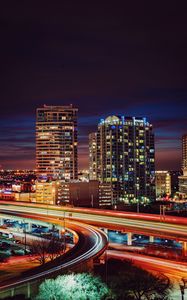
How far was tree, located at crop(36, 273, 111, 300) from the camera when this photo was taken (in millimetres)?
28484

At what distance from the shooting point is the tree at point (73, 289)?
28.5 m

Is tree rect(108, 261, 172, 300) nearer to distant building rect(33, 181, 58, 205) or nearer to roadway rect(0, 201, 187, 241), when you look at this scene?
roadway rect(0, 201, 187, 241)

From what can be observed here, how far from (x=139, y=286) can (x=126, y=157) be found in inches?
4756

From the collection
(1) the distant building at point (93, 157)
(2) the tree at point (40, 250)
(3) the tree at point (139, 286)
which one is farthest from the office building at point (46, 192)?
(3) the tree at point (139, 286)

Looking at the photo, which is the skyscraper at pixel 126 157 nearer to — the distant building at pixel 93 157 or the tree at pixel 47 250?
the distant building at pixel 93 157

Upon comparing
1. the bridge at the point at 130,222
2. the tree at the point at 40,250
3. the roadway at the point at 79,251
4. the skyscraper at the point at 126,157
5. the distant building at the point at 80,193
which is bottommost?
the tree at the point at 40,250

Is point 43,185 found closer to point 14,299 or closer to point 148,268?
point 148,268

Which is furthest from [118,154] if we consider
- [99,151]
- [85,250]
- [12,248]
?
[85,250]

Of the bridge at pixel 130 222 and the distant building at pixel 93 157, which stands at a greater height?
the distant building at pixel 93 157

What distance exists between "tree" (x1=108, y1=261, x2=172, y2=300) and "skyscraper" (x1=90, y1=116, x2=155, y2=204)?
366 feet

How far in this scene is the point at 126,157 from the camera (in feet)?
499

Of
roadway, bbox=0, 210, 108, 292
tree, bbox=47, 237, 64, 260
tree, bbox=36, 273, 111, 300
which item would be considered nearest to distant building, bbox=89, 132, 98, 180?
roadway, bbox=0, 210, 108, 292

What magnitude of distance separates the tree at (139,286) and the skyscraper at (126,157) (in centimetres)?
11164

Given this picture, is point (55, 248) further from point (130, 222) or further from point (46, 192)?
point (46, 192)
